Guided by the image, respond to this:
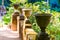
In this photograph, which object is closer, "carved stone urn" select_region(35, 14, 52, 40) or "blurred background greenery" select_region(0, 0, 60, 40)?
"carved stone urn" select_region(35, 14, 52, 40)

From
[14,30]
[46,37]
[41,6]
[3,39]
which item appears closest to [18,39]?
[3,39]

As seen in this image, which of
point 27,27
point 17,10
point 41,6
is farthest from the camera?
point 41,6

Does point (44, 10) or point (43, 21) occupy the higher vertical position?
point (43, 21)

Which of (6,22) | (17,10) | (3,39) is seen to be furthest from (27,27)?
(6,22)

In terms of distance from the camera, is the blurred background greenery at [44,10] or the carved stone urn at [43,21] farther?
the blurred background greenery at [44,10]

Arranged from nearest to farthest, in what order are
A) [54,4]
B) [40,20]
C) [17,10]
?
[40,20] < [17,10] < [54,4]

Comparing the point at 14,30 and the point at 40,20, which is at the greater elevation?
the point at 40,20

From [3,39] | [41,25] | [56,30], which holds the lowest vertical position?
[3,39]

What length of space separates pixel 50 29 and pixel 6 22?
4.74 m

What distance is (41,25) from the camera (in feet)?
12.6

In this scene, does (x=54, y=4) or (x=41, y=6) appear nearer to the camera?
(x=41, y=6)

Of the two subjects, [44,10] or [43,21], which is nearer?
[43,21]

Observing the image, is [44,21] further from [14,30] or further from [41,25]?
[14,30]

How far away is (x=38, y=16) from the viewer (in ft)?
12.4
